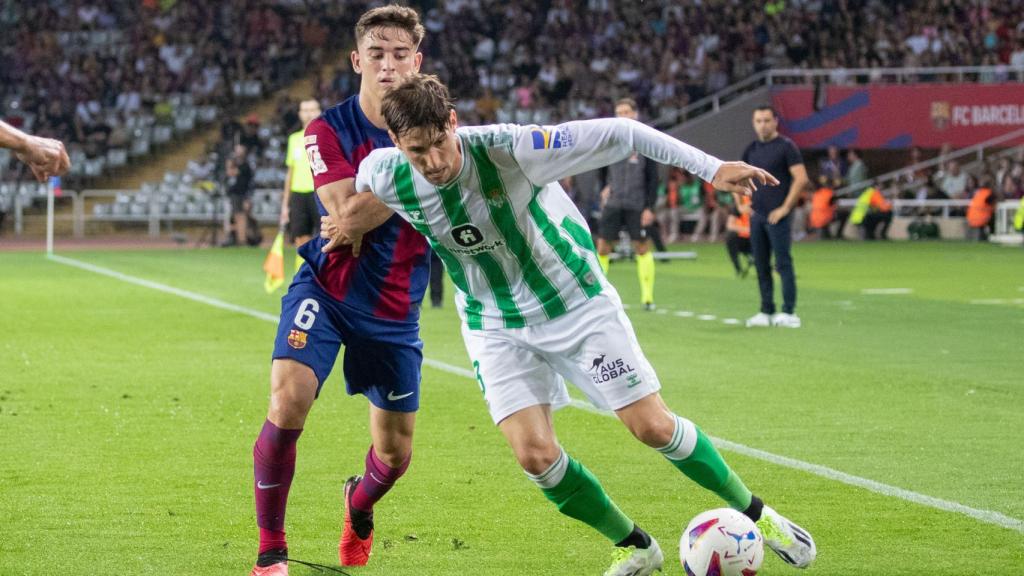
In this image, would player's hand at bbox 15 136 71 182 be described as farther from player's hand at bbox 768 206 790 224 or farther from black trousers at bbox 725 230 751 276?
black trousers at bbox 725 230 751 276

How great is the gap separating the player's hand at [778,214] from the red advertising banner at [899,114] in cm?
2321

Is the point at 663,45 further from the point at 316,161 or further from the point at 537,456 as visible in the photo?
the point at 537,456

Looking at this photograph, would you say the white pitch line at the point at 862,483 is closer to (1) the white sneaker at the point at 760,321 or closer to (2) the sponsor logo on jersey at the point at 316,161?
(2) the sponsor logo on jersey at the point at 316,161

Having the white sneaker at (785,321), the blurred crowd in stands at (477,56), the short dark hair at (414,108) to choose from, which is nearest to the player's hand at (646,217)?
the white sneaker at (785,321)

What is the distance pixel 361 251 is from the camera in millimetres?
5883

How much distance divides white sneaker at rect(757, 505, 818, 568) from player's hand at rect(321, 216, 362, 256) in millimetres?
1715

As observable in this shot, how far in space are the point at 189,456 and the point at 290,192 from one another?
Answer: 9.15 metres

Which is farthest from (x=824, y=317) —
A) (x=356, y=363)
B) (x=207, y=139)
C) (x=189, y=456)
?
(x=207, y=139)

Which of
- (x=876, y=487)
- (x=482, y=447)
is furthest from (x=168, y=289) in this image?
(x=876, y=487)

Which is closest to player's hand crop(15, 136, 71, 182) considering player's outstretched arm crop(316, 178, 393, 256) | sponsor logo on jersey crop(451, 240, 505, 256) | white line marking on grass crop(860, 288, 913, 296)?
player's outstretched arm crop(316, 178, 393, 256)

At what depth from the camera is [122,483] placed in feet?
23.9

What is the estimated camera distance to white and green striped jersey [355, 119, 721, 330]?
5.24 meters

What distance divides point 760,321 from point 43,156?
1086 cm

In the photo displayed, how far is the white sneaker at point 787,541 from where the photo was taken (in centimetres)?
545
